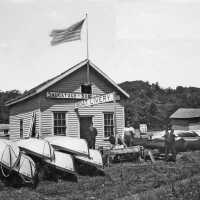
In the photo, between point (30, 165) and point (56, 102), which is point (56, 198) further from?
point (56, 102)

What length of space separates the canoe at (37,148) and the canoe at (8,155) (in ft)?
2.48

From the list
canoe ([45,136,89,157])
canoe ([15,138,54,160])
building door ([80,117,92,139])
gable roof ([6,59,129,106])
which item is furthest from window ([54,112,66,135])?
canoe ([15,138,54,160])

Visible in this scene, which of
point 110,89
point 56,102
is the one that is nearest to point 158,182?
point 56,102

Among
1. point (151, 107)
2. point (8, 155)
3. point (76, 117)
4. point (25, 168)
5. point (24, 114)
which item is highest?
point (151, 107)

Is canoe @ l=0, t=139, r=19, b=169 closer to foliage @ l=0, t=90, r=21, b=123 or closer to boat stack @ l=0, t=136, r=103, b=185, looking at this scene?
boat stack @ l=0, t=136, r=103, b=185

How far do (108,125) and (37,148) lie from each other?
9.75 m

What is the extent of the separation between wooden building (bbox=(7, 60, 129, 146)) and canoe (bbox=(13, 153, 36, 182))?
6.97 metres

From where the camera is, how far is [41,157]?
11.8 metres

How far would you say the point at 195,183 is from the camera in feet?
31.5

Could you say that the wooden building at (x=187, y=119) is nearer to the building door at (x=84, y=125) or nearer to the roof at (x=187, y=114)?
the roof at (x=187, y=114)

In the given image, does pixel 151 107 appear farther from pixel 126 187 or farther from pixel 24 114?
pixel 126 187

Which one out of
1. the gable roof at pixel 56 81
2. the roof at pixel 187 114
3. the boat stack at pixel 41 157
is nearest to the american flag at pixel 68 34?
the gable roof at pixel 56 81

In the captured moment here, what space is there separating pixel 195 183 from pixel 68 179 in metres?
4.67

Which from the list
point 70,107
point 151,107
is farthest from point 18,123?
point 151,107
